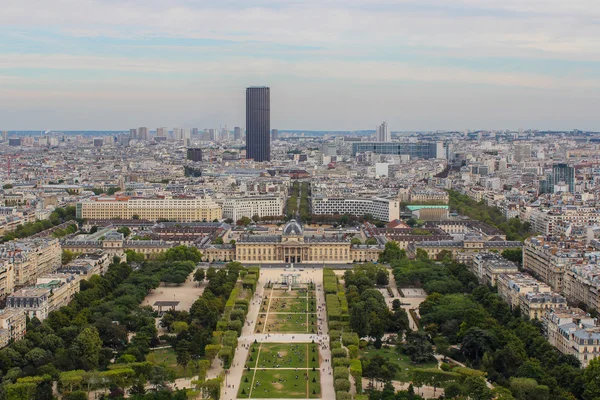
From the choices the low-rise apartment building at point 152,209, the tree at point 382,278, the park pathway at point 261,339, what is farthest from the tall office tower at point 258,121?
the tree at point 382,278

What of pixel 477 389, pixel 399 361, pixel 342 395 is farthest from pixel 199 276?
pixel 477 389

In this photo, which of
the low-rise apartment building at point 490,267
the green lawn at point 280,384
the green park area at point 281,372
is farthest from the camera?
the low-rise apartment building at point 490,267

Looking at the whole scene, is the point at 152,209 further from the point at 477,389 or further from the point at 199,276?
the point at 477,389

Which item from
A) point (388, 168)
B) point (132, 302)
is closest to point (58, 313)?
point (132, 302)

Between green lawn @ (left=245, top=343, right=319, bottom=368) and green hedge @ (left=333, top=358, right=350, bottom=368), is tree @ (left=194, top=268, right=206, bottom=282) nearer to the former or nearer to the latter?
green lawn @ (left=245, top=343, right=319, bottom=368)

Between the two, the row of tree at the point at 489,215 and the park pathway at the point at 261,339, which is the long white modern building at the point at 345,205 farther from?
the park pathway at the point at 261,339
